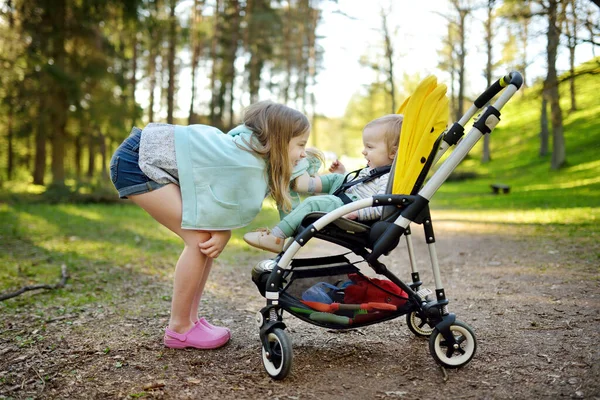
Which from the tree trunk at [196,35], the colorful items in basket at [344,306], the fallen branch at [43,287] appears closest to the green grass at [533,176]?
the colorful items in basket at [344,306]

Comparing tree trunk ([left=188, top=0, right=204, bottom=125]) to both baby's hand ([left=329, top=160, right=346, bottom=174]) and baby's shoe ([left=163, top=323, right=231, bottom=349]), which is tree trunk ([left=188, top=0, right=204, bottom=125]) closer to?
baby's hand ([left=329, top=160, right=346, bottom=174])

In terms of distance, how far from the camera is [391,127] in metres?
3.05

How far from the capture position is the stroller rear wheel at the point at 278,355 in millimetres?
2582

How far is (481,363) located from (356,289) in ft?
2.61

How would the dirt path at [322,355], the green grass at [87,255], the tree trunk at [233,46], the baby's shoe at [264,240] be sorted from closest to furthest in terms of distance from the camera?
1. the dirt path at [322,355]
2. the baby's shoe at [264,240]
3. the green grass at [87,255]
4. the tree trunk at [233,46]

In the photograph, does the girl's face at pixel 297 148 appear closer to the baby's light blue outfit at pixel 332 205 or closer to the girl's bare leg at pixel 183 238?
the baby's light blue outfit at pixel 332 205

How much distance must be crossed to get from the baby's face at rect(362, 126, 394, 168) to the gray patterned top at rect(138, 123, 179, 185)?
44.8 inches

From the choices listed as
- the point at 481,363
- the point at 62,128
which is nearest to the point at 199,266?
the point at 481,363

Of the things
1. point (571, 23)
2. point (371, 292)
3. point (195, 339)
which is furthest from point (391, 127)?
point (571, 23)

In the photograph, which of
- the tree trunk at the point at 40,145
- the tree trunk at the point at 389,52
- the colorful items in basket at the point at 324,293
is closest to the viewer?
the colorful items in basket at the point at 324,293

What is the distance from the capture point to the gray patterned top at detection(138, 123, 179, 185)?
289 centimetres

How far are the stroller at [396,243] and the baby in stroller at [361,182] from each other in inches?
3.1

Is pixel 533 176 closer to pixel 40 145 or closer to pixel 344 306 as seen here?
pixel 40 145

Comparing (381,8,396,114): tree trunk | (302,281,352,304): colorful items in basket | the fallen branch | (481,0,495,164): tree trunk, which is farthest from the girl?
(381,8,396,114): tree trunk
